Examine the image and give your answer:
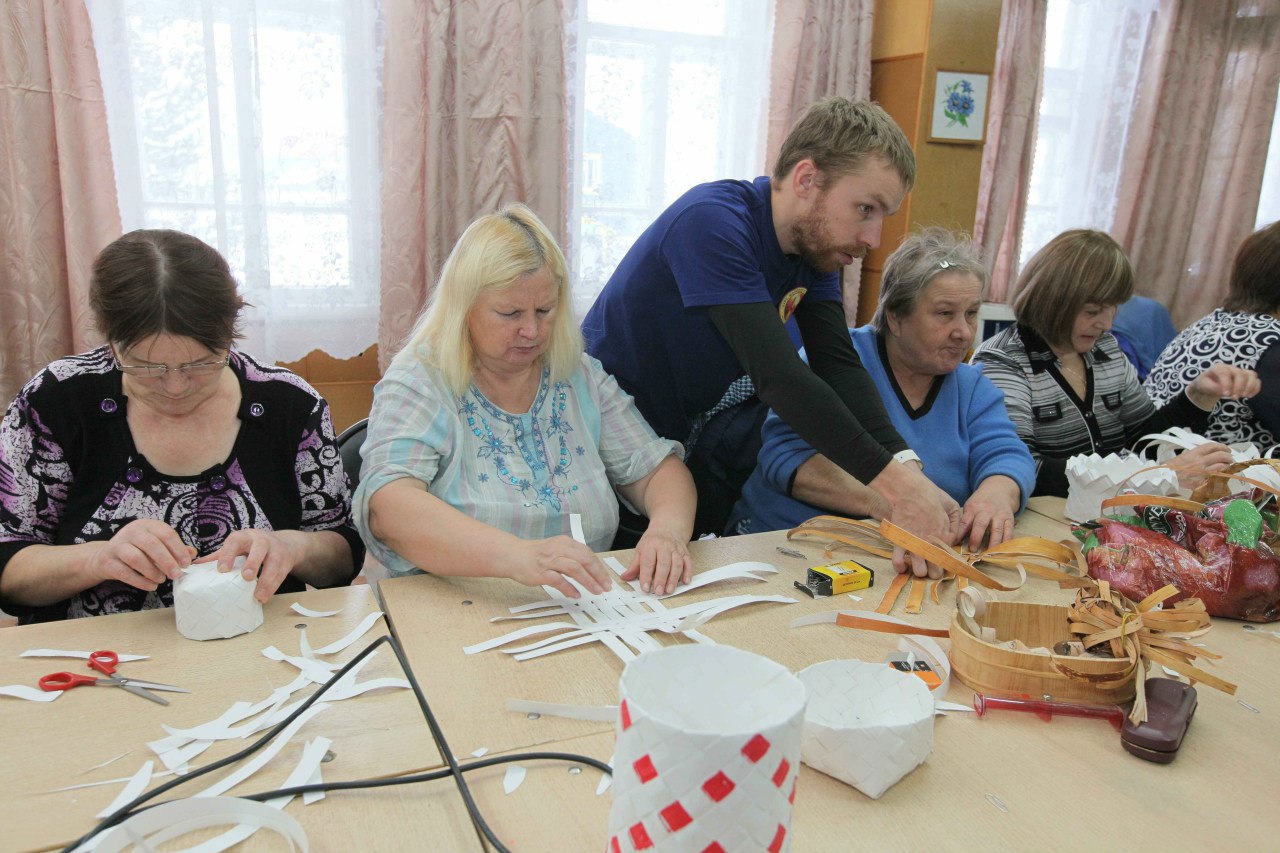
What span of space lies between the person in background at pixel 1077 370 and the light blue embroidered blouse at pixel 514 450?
1138 millimetres

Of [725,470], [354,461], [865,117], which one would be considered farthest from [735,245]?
[354,461]

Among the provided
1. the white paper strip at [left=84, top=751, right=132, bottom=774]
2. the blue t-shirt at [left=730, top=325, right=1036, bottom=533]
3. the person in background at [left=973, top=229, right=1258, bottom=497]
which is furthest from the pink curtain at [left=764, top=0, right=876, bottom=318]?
the white paper strip at [left=84, top=751, right=132, bottom=774]

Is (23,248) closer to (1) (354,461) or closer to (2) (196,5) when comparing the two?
(2) (196,5)

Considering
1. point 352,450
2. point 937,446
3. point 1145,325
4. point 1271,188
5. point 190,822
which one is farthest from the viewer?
point 1271,188

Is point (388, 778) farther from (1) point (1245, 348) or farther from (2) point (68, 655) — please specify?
(1) point (1245, 348)

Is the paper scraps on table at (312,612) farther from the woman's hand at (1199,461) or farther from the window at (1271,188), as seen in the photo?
the window at (1271,188)

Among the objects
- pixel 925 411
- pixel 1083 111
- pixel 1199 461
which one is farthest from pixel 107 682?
pixel 1083 111

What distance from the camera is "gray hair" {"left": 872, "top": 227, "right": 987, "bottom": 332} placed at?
1.99 m

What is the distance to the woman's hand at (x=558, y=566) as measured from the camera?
4.09 ft

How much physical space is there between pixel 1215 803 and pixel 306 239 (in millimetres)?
3289

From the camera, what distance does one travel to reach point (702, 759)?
1.80 feet

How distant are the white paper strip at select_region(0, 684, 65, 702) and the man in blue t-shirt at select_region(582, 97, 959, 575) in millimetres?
1167

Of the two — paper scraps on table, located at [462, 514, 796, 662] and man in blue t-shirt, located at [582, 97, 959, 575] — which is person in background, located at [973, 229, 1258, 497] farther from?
paper scraps on table, located at [462, 514, 796, 662]

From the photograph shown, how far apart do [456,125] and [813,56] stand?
5.46ft
